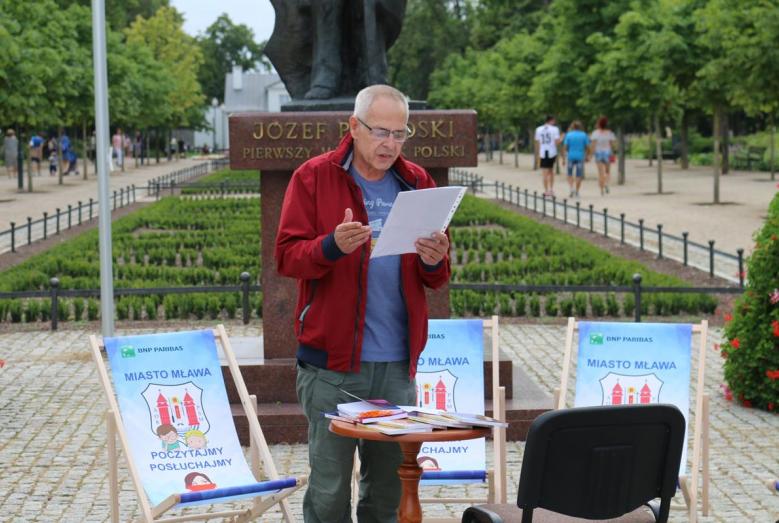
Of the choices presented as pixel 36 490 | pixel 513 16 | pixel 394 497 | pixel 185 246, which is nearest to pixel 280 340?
pixel 36 490

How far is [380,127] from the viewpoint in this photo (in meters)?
4.86

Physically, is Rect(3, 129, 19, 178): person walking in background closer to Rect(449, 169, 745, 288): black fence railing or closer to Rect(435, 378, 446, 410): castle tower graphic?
Rect(449, 169, 745, 288): black fence railing

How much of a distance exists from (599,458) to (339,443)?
108cm

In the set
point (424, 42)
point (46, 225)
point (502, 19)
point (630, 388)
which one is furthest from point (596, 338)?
point (424, 42)

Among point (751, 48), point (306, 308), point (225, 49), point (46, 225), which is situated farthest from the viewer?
point (225, 49)

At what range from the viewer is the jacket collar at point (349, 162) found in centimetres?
505

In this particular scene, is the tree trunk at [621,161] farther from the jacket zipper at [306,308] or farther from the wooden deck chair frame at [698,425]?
the jacket zipper at [306,308]

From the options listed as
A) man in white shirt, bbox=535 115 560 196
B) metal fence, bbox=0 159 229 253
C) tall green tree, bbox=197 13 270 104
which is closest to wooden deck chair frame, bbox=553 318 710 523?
metal fence, bbox=0 159 229 253

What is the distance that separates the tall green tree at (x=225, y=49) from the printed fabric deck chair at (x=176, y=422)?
121m

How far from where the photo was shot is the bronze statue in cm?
1024

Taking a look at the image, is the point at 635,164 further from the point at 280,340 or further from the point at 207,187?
the point at 280,340

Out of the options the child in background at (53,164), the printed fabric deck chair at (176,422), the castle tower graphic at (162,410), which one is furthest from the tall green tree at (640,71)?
the castle tower graphic at (162,410)

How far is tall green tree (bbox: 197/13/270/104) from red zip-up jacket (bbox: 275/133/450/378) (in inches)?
4832

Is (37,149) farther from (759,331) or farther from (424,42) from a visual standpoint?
(424,42)
